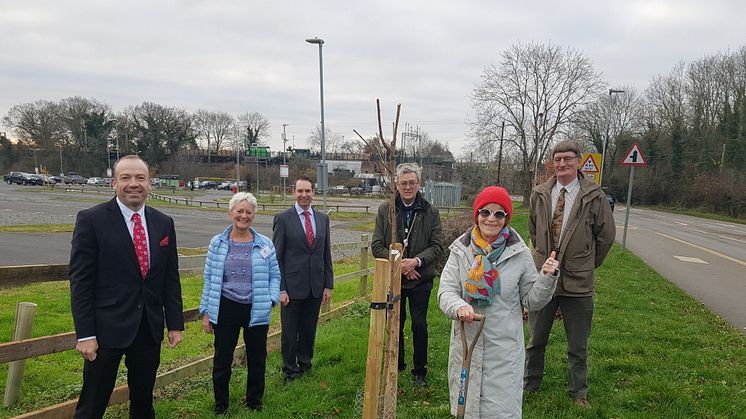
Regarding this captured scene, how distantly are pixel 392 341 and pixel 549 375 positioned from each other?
2254 millimetres

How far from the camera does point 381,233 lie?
165 inches

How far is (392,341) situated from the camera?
2869mm

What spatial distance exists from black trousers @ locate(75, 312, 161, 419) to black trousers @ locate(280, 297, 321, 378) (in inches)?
53.2

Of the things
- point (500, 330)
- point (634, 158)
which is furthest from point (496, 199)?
point (634, 158)

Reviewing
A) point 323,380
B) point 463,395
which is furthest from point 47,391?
point 463,395

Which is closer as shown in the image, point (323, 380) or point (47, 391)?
point (47, 391)

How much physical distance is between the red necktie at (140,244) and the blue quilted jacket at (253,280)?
0.70 metres

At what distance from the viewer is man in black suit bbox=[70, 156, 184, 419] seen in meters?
2.64

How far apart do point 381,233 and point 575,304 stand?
1.70 m

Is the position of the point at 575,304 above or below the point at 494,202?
below

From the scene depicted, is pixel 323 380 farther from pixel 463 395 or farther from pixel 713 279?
pixel 713 279

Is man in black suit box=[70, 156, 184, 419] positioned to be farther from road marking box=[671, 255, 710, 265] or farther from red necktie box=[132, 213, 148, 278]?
road marking box=[671, 255, 710, 265]

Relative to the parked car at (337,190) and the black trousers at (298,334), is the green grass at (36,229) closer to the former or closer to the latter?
the black trousers at (298,334)

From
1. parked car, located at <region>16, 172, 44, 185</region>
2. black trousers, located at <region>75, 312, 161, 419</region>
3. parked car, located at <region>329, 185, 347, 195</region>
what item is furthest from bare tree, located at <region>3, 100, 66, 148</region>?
black trousers, located at <region>75, 312, 161, 419</region>
